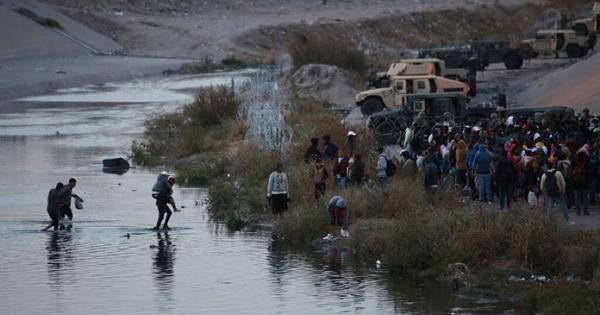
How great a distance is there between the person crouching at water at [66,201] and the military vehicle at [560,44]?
132ft

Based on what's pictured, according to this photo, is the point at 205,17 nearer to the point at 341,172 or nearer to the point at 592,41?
the point at 592,41

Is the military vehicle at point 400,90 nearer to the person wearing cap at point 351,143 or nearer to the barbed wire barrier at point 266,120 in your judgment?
the barbed wire barrier at point 266,120

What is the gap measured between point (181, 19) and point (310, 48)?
36649 mm

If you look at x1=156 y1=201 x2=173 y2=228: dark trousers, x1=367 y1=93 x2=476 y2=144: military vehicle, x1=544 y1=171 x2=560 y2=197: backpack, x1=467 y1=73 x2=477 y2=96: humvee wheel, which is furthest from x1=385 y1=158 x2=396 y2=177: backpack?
x1=467 y1=73 x2=477 y2=96: humvee wheel

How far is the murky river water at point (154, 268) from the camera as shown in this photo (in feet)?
75.0

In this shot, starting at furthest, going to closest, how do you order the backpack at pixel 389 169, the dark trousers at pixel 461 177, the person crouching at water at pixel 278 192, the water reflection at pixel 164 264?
the backpack at pixel 389 169 < the dark trousers at pixel 461 177 < the person crouching at water at pixel 278 192 < the water reflection at pixel 164 264

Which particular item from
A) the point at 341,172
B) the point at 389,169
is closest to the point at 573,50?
the point at 389,169

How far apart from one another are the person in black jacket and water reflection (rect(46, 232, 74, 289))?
748 centimetres

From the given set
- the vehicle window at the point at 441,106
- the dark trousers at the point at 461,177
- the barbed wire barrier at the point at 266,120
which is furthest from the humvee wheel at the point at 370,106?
the dark trousers at the point at 461,177

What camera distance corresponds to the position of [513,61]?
214 ft

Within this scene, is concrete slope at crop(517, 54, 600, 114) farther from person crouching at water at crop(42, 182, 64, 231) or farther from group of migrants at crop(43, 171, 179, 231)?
person crouching at water at crop(42, 182, 64, 231)

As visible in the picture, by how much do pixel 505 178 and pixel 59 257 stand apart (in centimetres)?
798

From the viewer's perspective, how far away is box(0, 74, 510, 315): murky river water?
2286 centimetres

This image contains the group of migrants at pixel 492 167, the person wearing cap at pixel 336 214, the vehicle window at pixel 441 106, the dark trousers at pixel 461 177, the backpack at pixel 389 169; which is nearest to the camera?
the group of migrants at pixel 492 167
